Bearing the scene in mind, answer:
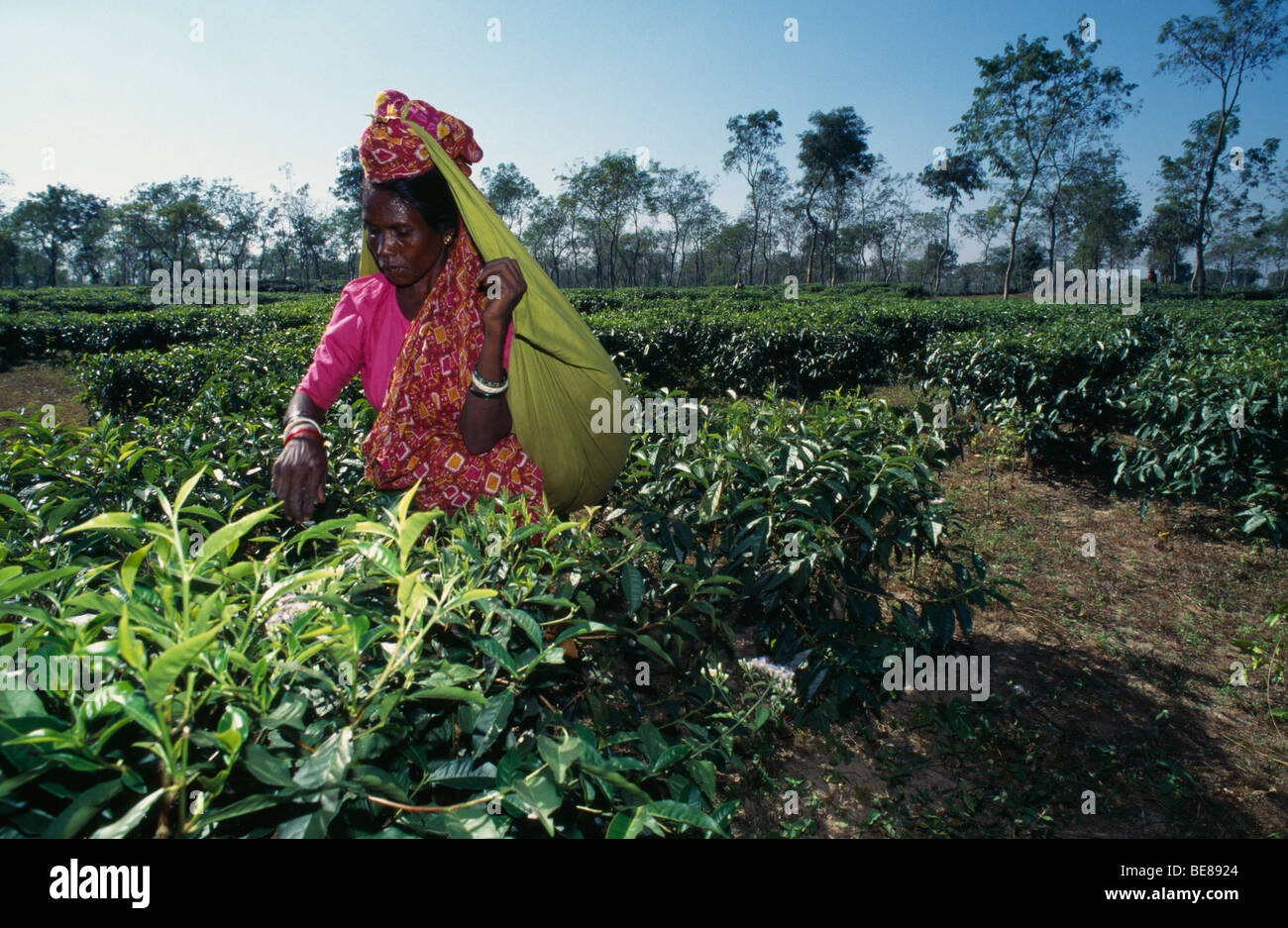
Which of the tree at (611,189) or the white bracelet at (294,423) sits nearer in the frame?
the white bracelet at (294,423)

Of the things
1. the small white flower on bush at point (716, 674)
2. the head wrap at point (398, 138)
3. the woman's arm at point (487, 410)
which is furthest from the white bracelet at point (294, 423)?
the small white flower on bush at point (716, 674)

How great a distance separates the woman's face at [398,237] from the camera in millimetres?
1781

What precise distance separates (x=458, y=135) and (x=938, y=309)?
11.0m

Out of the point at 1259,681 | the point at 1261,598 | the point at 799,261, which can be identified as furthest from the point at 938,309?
the point at 799,261

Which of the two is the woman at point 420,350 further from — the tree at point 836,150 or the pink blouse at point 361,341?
the tree at point 836,150

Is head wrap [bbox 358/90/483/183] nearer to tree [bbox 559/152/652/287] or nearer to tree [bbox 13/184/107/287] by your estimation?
tree [bbox 559/152/652/287]

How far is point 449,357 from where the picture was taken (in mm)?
1898

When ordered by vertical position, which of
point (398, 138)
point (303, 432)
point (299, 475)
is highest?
point (398, 138)

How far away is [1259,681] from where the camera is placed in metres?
3.19

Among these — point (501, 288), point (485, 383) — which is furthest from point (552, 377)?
point (501, 288)
